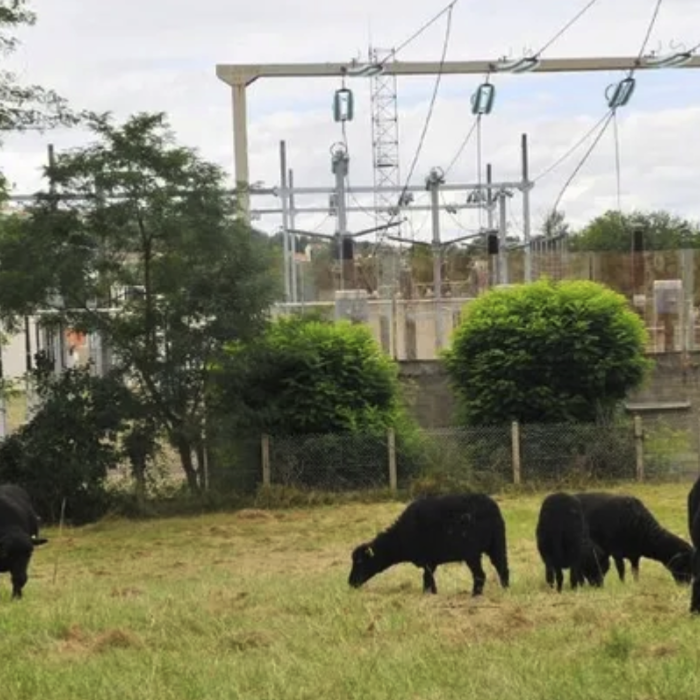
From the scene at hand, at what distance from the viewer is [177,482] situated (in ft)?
92.3

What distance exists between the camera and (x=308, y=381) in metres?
28.0

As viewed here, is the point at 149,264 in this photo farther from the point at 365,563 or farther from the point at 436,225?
the point at 436,225

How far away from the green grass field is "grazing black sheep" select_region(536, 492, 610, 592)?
0.23 metres

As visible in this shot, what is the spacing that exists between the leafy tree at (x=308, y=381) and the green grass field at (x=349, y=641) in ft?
37.8

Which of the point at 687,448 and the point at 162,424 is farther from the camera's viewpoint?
the point at 687,448

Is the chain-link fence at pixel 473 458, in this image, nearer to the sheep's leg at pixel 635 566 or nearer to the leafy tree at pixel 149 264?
the leafy tree at pixel 149 264

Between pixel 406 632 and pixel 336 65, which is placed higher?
pixel 336 65

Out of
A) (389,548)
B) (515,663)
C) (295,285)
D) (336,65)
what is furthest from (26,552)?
(295,285)

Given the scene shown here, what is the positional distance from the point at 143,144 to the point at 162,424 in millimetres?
5488

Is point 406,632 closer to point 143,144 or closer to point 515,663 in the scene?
point 515,663

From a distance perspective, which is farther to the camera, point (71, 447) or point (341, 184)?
point (341, 184)

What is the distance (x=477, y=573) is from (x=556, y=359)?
16159 millimetres

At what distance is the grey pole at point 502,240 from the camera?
36219 mm

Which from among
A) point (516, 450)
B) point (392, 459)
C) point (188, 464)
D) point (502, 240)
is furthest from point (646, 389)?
point (502, 240)
